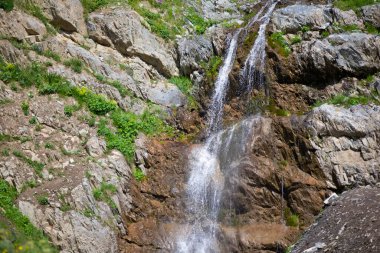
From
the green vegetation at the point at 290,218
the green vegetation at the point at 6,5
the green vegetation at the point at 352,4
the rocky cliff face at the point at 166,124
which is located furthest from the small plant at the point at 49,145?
the green vegetation at the point at 352,4

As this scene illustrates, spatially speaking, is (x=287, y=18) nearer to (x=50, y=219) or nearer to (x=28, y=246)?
(x=50, y=219)

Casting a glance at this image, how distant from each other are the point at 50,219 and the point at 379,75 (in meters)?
13.5

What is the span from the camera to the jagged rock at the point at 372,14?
54.5ft

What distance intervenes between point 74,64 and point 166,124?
4.78 m

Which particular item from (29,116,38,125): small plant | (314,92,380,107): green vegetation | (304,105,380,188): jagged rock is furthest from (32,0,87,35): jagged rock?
(314,92,380,107): green vegetation

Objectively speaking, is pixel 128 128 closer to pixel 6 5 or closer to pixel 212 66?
pixel 212 66

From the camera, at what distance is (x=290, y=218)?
39.4 feet

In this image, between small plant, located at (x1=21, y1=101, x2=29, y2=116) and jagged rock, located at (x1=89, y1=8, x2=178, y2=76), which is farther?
jagged rock, located at (x1=89, y1=8, x2=178, y2=76)

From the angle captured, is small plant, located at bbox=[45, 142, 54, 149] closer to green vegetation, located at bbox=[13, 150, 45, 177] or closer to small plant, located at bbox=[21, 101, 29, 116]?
green vegetation, located at bbox=[13, 150, 45, 177]

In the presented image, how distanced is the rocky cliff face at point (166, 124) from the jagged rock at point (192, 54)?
73mm

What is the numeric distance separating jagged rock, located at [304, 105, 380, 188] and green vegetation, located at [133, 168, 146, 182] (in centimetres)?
630

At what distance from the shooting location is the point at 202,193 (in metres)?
13.3

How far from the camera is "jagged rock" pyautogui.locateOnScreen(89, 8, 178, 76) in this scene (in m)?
18.1

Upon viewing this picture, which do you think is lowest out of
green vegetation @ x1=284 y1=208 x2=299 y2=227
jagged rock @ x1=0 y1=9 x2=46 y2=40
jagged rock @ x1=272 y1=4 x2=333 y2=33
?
green vegetation @ x1=284 y1=208 x2=299 y2=227
